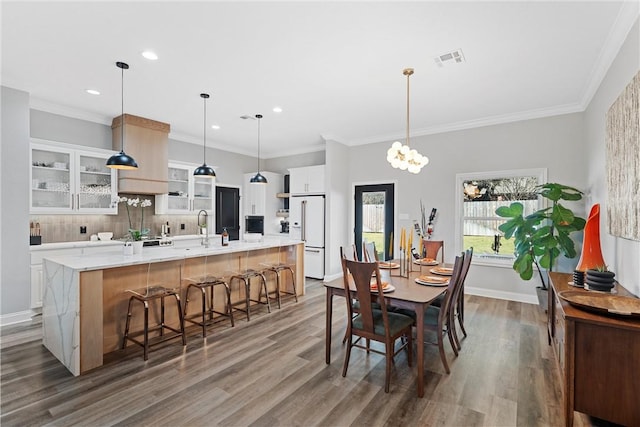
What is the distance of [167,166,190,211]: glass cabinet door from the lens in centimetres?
599

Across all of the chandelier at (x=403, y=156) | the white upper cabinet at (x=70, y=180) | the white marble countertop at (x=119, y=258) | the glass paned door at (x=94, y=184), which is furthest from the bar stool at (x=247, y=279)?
the glass paned door at (x=94, y=184)

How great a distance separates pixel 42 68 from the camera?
342cm

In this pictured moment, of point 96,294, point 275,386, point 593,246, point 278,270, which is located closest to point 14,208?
point 96,294

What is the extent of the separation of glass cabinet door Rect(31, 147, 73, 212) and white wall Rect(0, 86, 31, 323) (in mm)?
524

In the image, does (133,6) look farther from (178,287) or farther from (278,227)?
(278,227)

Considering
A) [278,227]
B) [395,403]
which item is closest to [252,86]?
[395,403]

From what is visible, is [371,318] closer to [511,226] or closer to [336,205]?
[511,226]

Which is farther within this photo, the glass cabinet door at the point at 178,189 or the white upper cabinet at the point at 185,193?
the glass cabinet door at the point at 178,189

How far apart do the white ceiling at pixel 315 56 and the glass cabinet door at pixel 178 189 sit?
1302 millimetres

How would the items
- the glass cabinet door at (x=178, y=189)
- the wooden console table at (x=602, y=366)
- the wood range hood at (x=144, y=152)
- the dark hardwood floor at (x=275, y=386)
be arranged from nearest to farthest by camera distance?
1. the wooden console table at (x=602, y=366)
2. the dark hardwood floor at (x=275, y=386)
3. the wood range hood at (x=144, y=152)
4. the glass cabinet door at (x=178, y=189)

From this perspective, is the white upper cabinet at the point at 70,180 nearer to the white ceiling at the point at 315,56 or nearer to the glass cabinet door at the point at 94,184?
the glass cabinet door at the point at 94,184

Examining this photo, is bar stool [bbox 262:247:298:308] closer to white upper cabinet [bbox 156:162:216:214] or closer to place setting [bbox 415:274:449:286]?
place setting [bbox 415:274:449:286]

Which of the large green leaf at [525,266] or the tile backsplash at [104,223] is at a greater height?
the tile backsplash at [104,223]

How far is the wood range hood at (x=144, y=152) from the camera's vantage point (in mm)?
5109
